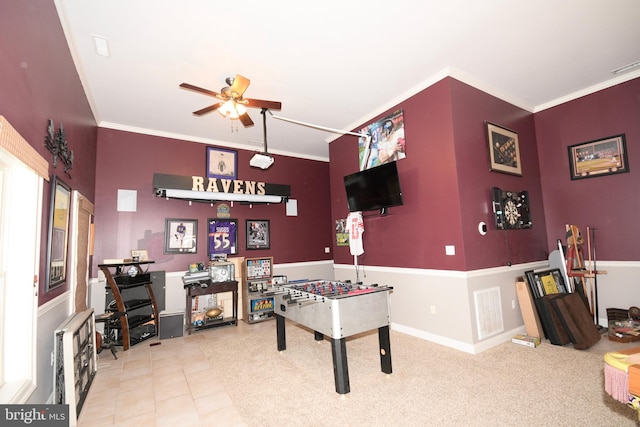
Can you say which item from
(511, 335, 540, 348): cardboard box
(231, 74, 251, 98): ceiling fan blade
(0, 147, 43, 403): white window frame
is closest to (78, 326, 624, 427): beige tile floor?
(511, 335, 540, 348): cardboard box

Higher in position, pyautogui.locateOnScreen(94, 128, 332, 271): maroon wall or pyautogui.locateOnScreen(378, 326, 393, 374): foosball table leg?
pyautogui.locateOnScreen(94, 128, 332, 271): maroon wall

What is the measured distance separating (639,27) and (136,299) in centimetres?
738

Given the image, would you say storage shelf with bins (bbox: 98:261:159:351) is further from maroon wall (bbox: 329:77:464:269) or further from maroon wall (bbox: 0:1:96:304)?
maroon wall (bbox: 329:77:464:269)

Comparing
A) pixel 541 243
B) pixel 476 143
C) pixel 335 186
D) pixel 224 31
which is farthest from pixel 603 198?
pixel 224 31

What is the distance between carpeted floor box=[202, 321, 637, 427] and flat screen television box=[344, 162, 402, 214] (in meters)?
1.99

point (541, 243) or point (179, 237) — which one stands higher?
point (179, 237)

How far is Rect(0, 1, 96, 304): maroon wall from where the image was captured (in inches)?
70.7

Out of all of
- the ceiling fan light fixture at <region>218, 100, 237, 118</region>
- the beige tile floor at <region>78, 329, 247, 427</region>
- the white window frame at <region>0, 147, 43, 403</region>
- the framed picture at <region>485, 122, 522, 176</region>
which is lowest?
the beige tile floor at <region>78, 329, 247, 427</region>

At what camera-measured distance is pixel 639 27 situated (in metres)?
3.23

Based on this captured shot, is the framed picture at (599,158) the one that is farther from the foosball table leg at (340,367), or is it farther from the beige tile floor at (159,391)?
the foosball table leg at (340,367)

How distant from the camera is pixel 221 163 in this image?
599 centimetres

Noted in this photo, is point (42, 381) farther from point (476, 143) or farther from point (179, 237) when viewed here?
point (476, 143)

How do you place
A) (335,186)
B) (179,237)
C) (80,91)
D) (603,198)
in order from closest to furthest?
(80,91) < (603,198) < (179,237) < (335,186)

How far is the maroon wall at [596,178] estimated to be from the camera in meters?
4.12
